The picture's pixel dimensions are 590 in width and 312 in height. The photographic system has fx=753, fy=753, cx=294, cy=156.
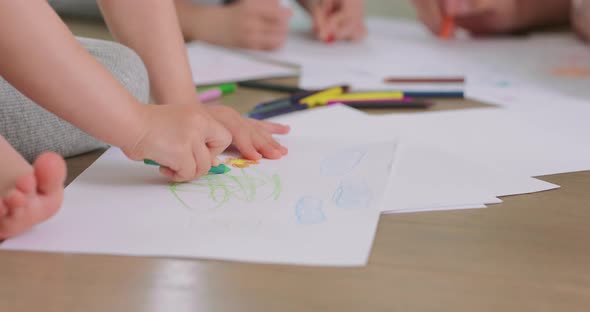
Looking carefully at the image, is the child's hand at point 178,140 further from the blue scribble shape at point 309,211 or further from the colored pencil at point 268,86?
the colored pencil at point 268,86

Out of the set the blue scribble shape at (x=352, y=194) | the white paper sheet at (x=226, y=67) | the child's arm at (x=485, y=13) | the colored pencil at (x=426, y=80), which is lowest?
the child's arm at (x=485, y=13)

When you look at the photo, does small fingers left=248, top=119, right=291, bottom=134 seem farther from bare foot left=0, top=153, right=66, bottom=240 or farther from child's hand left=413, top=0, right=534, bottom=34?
child's hand left=413, top=0, right=534, bottom=34

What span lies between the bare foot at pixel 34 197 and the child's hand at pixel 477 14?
95cm

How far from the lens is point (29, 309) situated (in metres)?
0.37

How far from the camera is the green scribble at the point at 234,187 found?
0.51m

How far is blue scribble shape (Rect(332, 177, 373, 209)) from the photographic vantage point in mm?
497

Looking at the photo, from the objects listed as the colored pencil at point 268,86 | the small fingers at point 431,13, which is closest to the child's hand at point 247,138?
the colored pencil at point 268,86

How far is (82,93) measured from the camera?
0.46 meters

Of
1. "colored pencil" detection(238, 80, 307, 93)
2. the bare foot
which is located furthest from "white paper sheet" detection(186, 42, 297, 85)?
the bare foot

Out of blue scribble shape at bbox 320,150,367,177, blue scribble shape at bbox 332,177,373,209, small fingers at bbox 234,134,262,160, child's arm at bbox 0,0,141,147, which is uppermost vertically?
child's arm at bbox 0,0,141,147

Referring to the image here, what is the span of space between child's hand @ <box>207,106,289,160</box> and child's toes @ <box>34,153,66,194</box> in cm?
19

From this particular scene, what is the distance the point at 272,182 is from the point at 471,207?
0.46 feet

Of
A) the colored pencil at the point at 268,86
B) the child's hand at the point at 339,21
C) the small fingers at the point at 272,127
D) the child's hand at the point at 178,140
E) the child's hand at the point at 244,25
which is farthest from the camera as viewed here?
the child's hand at the point at 339,21

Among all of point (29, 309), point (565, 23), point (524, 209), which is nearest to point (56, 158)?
point (29, 309)
